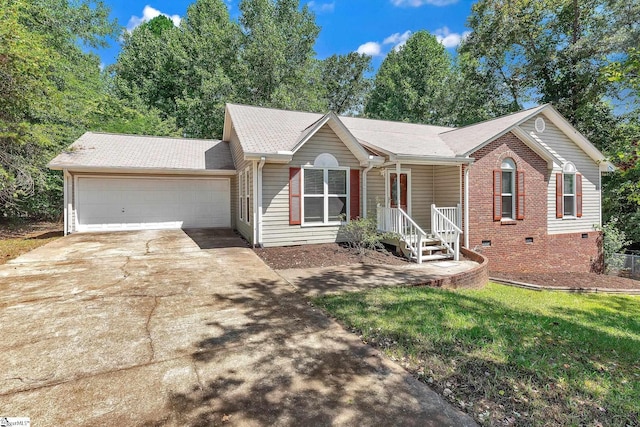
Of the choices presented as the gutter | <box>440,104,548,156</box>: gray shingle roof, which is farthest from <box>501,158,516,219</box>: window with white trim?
the gutter

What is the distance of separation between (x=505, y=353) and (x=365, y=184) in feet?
23.4

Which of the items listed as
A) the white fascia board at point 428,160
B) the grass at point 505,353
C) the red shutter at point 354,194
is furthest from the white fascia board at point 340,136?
the grass at point 505,353

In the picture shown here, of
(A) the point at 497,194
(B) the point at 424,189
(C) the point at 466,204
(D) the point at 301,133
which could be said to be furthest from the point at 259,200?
(A) the point at 497,194

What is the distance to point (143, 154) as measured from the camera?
1304cm

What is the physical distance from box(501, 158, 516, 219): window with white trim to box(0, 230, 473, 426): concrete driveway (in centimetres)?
905

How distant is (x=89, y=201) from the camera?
40.2 feet

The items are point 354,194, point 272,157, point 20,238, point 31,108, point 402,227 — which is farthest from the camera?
point 31,108

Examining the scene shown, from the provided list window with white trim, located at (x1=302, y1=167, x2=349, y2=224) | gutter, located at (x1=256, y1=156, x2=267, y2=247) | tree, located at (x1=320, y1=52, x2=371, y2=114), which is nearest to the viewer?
gutter, located at (x1=256, y1=156, x2=267, y2=247)

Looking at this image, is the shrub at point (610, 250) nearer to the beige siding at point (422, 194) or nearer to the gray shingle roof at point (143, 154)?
the beige siding at point (422, 194)

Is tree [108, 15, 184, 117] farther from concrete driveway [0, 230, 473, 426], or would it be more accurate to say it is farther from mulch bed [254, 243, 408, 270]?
concrete driveway [0, 230, 473, 426]

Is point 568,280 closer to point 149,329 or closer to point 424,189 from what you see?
point 424,189

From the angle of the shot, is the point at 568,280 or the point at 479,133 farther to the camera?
the point at 479,133

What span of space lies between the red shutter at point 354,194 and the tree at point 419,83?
18299mm

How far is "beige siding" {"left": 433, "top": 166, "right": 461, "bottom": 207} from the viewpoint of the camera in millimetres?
10383
